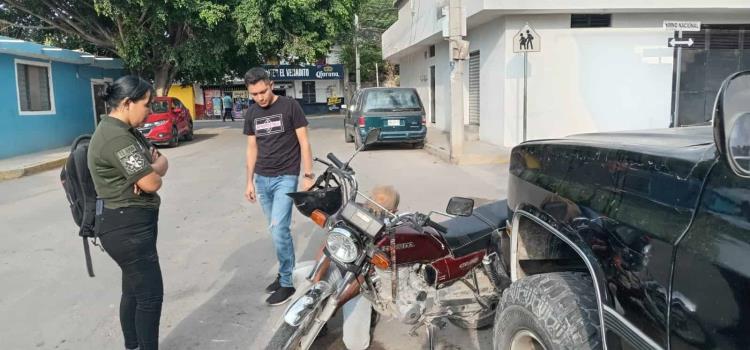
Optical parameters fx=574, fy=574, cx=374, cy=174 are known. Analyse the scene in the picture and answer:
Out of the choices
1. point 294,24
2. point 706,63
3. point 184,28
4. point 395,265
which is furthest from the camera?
point 184,28

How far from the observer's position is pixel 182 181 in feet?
35.4

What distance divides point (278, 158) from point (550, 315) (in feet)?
8.74

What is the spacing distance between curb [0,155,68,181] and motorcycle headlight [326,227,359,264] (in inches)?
451

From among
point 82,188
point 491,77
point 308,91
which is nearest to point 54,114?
point 491,77

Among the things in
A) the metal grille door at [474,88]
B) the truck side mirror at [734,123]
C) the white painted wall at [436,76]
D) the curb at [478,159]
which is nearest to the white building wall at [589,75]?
the curb at [478,159]

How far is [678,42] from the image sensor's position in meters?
13.7

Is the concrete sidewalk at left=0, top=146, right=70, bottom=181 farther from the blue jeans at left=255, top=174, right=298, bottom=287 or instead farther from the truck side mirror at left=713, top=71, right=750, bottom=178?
the truck side mirror at left=713, top=71, right=750, bottom=178

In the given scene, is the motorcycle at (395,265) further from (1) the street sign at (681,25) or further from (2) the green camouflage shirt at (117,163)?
(1) the street sign at (681,25)

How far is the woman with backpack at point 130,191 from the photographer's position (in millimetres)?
2887

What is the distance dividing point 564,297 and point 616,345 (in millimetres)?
346

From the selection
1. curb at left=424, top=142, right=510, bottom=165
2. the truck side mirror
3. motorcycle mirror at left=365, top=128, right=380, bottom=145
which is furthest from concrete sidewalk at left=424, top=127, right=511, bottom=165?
the truck side mirror

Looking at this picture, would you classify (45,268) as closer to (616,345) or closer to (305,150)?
(305,150)

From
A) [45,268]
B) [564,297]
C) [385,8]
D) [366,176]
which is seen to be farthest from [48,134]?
[385,8]

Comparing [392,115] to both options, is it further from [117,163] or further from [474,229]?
[117,163]
